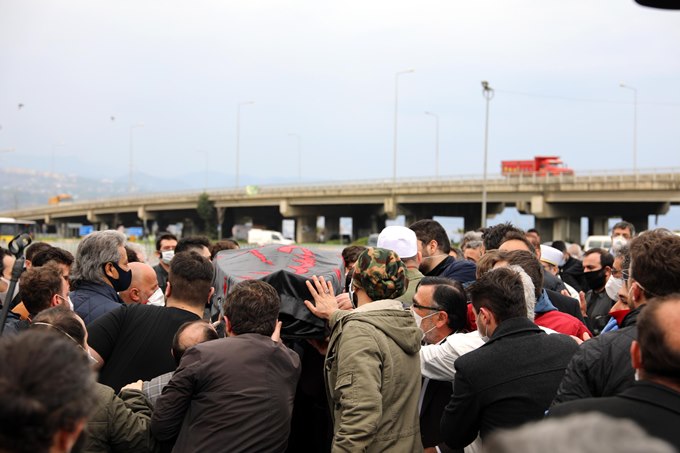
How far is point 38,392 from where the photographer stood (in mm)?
1755

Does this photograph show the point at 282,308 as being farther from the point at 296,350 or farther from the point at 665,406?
the point at 665,406

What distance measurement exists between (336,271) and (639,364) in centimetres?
244

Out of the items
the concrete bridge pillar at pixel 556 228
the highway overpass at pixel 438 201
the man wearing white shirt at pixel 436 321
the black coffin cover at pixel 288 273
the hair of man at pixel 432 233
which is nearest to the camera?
the black coffin cover at pixel 288 273

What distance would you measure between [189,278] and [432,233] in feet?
9.43

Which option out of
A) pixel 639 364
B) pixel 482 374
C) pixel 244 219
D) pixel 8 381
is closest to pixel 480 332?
pixel 482 374

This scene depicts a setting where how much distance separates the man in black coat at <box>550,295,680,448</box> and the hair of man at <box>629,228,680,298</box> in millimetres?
905

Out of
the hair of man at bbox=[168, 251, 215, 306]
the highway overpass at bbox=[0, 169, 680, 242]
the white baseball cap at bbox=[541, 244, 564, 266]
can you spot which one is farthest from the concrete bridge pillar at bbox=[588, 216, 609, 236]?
the hair of man at bbox=[168, 251, 215, 306]

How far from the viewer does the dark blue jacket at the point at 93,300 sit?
A: 535 cm

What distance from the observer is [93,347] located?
14.4ft

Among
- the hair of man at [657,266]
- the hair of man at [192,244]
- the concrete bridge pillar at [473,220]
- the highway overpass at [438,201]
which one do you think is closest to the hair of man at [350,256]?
the hair of man at [192,244]

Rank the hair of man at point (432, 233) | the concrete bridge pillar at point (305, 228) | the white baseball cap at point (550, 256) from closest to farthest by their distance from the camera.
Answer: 1. the hair of man at point (432, 233)
2. the white baseball cap at point (550, 256)
3. the concrete bridge pillar at point (305, 228)

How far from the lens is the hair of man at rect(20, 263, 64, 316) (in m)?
4.70

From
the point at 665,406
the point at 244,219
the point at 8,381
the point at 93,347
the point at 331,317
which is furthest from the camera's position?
the point at 244,219

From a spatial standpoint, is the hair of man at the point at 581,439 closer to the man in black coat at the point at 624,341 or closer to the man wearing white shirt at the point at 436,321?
the man in black coat at the point at 624,341
